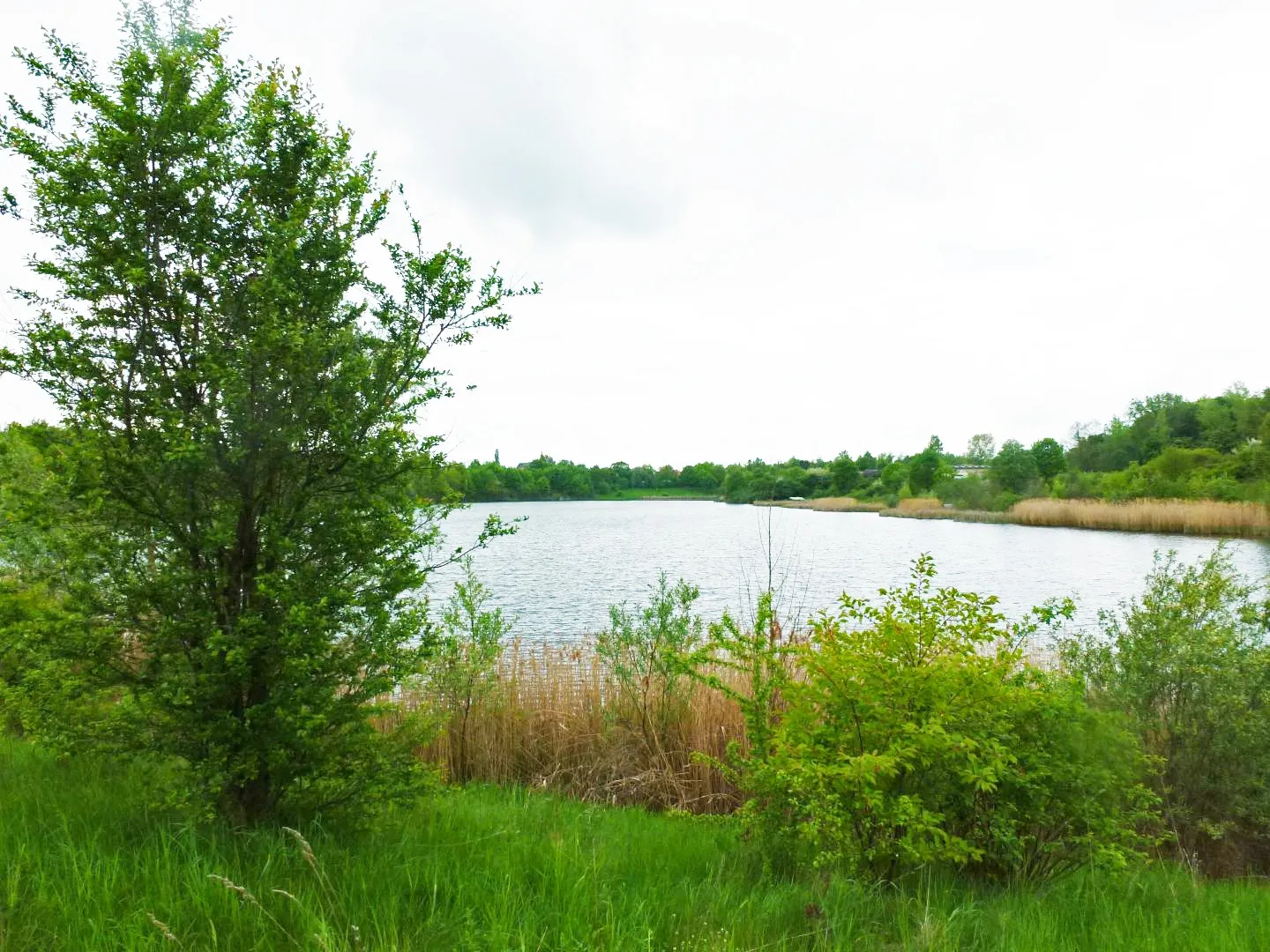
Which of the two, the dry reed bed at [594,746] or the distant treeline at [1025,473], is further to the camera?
the distant treeline at [1025,473]

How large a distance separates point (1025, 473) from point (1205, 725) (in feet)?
280

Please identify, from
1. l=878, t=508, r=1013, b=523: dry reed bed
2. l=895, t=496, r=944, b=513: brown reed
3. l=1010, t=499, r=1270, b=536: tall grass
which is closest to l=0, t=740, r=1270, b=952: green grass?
l=1010, t=499, r=1270, b=536: tall grass

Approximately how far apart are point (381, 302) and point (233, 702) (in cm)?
232

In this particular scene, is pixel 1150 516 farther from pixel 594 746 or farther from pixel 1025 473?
pixel 594 746

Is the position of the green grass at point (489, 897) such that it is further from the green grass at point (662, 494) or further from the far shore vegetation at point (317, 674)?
the green grass at point (662, 494)

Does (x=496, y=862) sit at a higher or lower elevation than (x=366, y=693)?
lower

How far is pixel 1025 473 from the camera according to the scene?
80.7m

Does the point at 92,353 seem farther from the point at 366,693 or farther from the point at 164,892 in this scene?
the point at 164,892

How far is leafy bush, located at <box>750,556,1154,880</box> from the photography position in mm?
3479

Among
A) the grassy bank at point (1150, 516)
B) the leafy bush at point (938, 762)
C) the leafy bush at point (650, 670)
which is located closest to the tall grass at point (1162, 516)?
the grassy bank at point (1150, 516)

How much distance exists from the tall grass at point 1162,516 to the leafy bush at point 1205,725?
143ft

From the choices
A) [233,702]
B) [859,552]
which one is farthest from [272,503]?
[859,552]

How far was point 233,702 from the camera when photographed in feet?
12.1

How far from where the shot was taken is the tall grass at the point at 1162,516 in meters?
40.0
